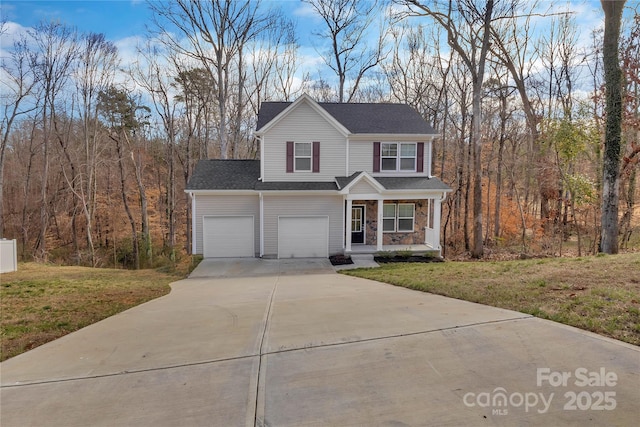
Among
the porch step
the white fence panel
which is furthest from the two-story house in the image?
the white fence panel

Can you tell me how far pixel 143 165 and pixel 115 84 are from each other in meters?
5.77

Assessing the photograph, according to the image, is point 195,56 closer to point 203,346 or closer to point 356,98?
point 356,98

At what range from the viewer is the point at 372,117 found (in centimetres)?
1652

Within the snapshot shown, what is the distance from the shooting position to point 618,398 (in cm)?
300

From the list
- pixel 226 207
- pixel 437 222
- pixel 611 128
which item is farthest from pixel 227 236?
pixel 611 128

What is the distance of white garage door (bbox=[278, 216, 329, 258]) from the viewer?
14.5 m

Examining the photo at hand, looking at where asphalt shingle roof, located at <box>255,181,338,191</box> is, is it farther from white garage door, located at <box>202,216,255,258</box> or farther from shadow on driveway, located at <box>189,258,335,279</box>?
shadow on driveway, located at <box>189,258,335,279</box>

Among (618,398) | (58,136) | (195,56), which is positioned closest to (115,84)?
(58,136)

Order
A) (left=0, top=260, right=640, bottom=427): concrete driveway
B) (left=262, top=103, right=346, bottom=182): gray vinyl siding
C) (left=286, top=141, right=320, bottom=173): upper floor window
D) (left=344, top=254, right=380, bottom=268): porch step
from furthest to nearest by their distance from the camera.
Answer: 1. (left=286, top=141, right=320, bottom=173): upper floor window
2. (left=262, top=103, right=346, bottom=182): gray vinyl siding
3. (left=344, top=254, right=380, bottom=268): porch step
4. (left=0, top=260, right=640, bottom=427): concrete driveway

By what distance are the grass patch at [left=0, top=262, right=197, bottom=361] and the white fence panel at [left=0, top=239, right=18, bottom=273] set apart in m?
0.60

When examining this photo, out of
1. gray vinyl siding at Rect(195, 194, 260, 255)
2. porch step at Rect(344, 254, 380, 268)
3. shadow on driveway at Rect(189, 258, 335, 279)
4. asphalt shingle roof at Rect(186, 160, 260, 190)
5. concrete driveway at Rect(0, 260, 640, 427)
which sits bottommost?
shadow on driveway at Rect(189, 258, 335, 279)

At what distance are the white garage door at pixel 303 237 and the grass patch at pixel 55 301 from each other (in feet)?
14.3

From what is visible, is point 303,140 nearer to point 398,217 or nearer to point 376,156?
point 376,156

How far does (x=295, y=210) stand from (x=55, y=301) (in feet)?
28.7
